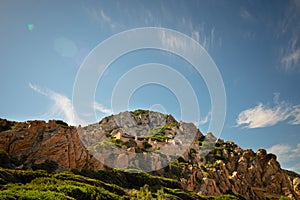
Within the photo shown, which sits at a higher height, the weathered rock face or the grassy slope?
the weathered rock face

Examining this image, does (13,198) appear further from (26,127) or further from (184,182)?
(184,182)

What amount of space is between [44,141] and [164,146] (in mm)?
50870

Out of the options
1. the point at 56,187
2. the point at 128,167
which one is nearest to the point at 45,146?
the point at 56,187

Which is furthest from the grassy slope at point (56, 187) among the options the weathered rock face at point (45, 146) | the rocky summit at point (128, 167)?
the weathered rock face at point (45, 146)

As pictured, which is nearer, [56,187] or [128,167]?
[56,187]

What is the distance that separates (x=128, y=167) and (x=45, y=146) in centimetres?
2294

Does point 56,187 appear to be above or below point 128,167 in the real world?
below

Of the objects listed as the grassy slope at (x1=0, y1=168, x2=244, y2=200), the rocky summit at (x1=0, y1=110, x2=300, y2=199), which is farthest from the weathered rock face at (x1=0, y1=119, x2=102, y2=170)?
the grassy slope at (x1=0, y1=168, x2=244, y2=200)

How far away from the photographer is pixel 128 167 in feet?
186

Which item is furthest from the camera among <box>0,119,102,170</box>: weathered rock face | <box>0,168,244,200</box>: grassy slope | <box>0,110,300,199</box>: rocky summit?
<box>0,119,102,170</box>: weathered rock face

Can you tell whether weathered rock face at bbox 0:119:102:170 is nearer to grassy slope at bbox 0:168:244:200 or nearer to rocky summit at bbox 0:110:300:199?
rocky summit at bbox 0:110:300:199

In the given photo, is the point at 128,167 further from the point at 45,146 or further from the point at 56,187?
the point at 56,187

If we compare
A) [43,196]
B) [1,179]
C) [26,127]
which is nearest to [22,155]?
[26,127]

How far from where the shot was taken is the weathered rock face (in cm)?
3675
